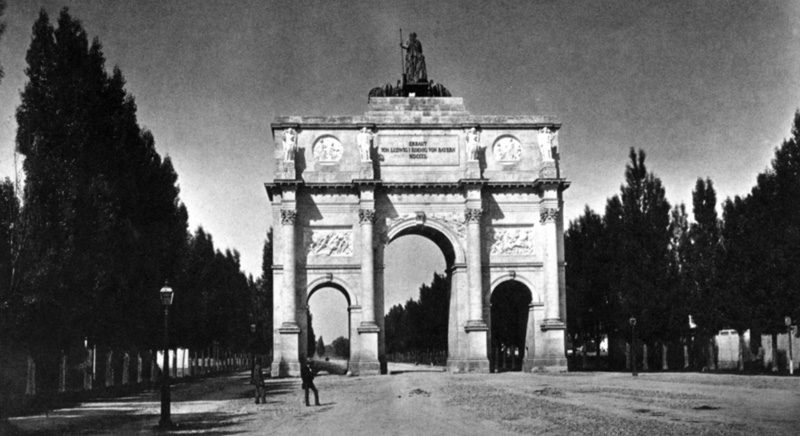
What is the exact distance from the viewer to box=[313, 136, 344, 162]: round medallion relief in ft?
162

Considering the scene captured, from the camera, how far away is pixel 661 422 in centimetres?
1759

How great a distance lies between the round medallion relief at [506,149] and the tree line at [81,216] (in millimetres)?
18235

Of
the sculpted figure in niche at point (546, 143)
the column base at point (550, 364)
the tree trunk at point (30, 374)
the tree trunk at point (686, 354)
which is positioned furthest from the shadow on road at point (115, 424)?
the tree trunk at point (686, 354)

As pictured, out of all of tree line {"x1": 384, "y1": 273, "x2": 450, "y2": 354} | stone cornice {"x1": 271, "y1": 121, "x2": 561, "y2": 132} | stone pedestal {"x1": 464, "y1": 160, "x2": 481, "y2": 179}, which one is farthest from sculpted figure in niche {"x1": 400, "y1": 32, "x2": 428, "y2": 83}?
tree line {"x1": 384, "y1": 273, "x2": 450, "y2": 354}

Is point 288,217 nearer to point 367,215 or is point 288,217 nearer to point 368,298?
point 367,215

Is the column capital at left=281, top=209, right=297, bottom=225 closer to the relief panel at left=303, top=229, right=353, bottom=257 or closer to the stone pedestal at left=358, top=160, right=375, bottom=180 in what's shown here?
the relief panel at left=303, top=229, right=353, bottom=257

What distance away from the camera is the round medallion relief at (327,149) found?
49312 millimetres

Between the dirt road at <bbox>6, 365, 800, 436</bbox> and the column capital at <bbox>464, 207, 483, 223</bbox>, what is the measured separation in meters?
16.9

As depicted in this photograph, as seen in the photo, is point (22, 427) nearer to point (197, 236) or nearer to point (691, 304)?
point (691, 304)

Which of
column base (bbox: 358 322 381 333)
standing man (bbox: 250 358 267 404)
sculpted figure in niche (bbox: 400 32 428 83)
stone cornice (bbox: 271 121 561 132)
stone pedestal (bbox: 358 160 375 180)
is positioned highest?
sculpted figure in niche (bbox: 400 32 428 83)

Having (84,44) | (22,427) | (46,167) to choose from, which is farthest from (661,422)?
(84,44)

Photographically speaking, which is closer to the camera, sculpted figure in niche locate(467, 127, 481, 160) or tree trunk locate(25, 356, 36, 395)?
tree trunk locate(25, 356, 36, 395)

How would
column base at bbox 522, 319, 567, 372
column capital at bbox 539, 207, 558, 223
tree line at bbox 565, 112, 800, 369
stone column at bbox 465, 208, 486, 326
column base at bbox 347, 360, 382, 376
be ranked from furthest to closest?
column capital at bbox 539, 207, 558, 223, stone column at bbox 465, 208, 486, 326, column base at bbox 522, 319, 567, 372, column base at bbox 347, 360, 382, 376, tree line at bbox 565, 112, 800, 369

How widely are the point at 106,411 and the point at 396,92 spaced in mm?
30999
